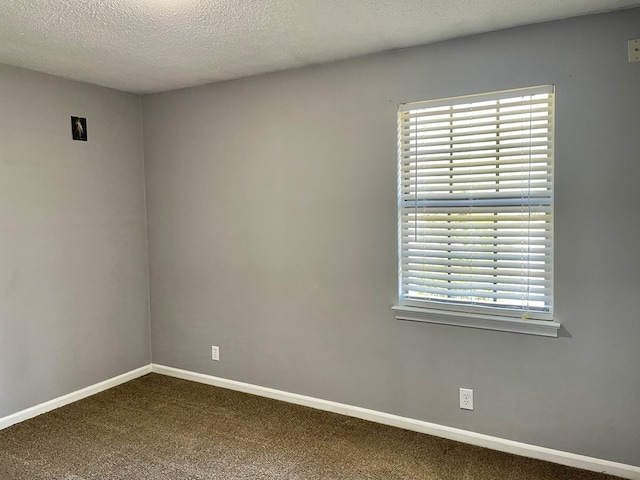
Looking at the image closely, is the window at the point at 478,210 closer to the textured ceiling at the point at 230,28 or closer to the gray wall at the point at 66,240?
the textured ceiling at the point at 230,28

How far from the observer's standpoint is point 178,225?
3875 millimetres

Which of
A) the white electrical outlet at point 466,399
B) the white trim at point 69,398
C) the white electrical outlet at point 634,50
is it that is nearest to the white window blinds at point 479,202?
the white electrical outlet at point 634,50

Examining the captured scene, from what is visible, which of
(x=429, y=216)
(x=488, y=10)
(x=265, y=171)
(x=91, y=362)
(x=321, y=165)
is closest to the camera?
(x=488, y=10)

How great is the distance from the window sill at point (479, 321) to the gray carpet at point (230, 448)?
2.30 feet

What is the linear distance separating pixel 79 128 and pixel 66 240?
0.83m

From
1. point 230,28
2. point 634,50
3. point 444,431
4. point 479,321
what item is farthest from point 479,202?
point 230,28

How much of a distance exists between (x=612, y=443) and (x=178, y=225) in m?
3.22

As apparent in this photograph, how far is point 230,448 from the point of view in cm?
279

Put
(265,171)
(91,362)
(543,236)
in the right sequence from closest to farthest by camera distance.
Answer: (543,236) → (265,171) → (91,362)

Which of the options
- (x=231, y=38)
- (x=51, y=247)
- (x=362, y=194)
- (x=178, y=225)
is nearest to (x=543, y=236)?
(x=362, y=194)

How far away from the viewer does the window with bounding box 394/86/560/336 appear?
2.55 m

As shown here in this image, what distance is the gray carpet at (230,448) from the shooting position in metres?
2.51

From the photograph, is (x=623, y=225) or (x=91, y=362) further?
Result: (x=91, y=362)

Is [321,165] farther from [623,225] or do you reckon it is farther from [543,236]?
[623,225]
